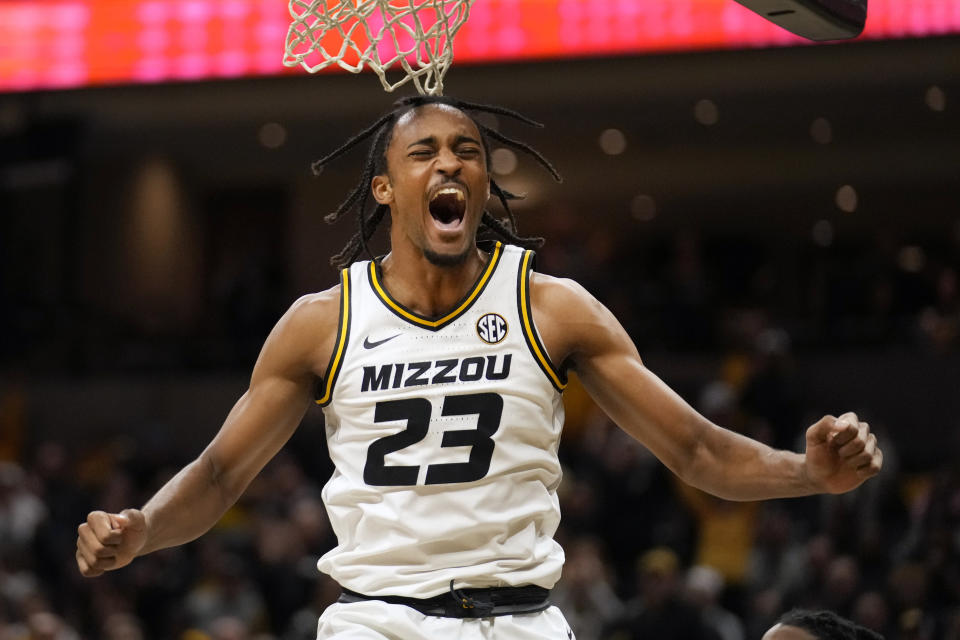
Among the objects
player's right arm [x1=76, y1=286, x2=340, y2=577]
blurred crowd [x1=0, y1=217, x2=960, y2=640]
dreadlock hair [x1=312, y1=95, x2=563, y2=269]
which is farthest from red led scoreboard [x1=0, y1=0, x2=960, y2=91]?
player's right arm [x1=76, y1=286, x2=340, y2=577]

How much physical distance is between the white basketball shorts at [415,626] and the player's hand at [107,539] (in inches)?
20.5

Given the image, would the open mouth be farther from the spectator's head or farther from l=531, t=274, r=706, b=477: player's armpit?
the spectator's head

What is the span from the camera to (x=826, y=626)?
374 centimetres

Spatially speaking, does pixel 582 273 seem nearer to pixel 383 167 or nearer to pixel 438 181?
pixel 383 167

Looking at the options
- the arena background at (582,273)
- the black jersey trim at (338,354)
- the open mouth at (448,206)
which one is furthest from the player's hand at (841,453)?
the arena background at (582,273)

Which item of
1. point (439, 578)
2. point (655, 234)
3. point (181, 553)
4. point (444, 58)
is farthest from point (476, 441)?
point (655, 234)

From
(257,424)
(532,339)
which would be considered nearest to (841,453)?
(532,339)

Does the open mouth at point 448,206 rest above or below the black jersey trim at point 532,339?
above

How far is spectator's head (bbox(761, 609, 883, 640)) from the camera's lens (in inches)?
145

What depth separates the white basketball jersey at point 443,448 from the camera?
3488mm

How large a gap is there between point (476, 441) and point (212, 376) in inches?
379

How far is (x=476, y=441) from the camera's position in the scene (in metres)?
3.53

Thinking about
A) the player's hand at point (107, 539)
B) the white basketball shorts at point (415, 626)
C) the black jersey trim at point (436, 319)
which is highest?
the black jersey trim at point (436, 319)

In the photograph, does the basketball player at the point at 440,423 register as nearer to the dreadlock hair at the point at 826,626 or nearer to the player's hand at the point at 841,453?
the player's hand at the point at 841,453
